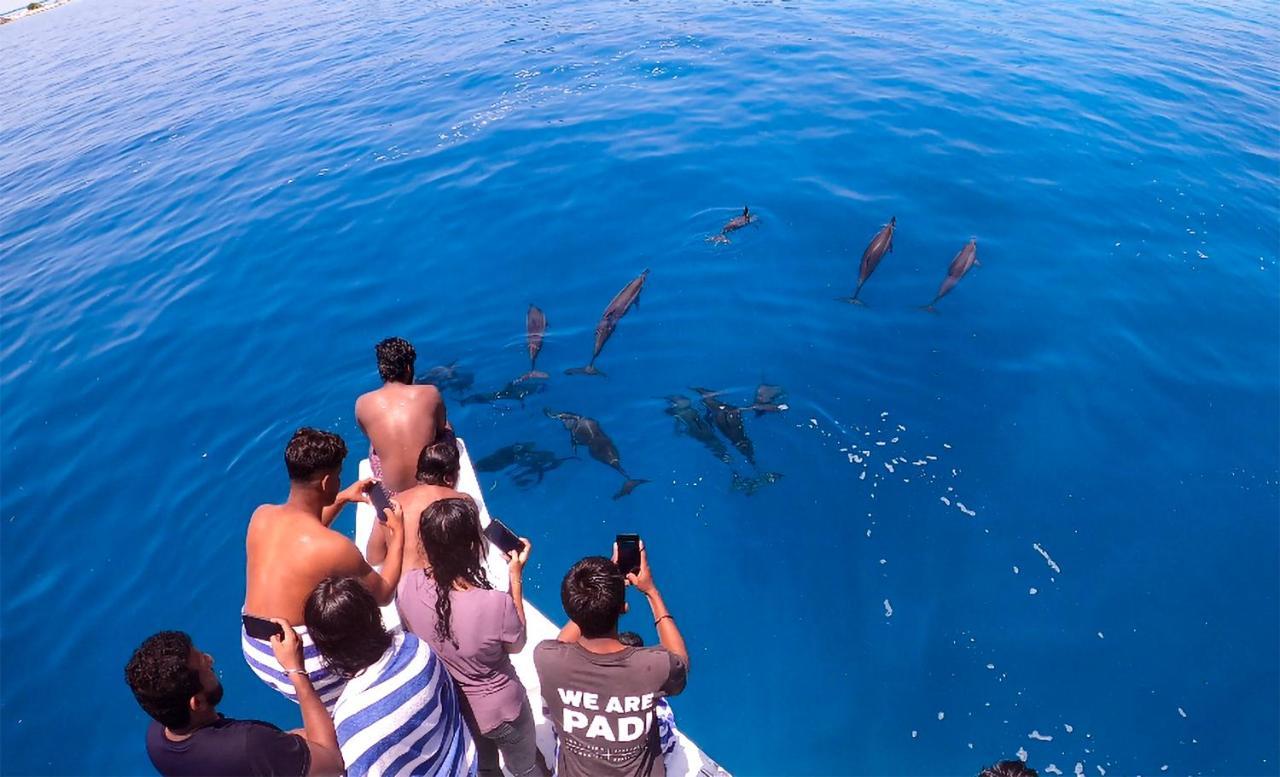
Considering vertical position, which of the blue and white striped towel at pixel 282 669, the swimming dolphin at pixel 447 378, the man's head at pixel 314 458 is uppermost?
the man's head at pixel 314 458

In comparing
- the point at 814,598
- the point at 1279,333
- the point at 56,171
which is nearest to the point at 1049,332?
the point at 1279,333

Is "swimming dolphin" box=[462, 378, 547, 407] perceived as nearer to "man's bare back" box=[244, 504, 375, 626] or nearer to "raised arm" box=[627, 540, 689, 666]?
"man's bare back" box=[244, 504, 375, 626]

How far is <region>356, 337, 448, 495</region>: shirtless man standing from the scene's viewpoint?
5.28m

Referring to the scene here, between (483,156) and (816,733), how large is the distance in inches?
508

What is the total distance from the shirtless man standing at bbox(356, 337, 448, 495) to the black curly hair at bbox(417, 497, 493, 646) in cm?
184

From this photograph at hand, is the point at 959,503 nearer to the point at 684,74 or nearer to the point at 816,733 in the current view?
the point at 816,733

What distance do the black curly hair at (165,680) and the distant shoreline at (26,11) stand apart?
52.5 metres

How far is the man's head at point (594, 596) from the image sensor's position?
3068 mm

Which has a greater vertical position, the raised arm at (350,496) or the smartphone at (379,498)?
the raised arm at (350,496)

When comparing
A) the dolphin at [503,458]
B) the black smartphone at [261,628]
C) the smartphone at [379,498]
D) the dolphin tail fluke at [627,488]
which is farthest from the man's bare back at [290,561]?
the dolphin at [503,458]

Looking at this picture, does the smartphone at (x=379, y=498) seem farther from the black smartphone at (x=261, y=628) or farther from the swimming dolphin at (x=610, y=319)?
the swimming dolphin at (x=610, y=319)

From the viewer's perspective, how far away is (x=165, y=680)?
2756mm

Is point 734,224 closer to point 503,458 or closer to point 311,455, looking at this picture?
point 503,458

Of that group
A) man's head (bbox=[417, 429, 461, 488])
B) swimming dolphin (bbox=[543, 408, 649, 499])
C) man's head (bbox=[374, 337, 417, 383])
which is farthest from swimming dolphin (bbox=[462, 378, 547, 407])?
man's head (bbox=[417, 429, 461, 488])
